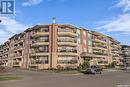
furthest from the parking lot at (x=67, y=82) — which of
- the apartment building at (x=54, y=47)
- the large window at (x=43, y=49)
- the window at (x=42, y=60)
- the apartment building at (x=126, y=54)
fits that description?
the apartment building at (x=126, y=54)

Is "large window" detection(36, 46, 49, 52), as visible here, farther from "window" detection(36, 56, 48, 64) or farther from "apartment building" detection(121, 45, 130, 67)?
"apartment building" detection(121, 45, 130, 67)

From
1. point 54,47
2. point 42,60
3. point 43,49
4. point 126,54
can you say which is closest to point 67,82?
point 42,60

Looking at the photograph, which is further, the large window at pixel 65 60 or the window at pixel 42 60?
the large window at pixel 65 60

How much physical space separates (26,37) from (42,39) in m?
12.7

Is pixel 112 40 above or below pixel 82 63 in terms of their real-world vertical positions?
above

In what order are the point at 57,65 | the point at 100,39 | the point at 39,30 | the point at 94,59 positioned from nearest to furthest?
the point at 57,65 < the point at 39,30 < the point at 94,59 < the point at 100,39

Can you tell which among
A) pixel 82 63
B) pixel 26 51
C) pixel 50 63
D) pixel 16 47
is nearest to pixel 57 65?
pixel 50 63

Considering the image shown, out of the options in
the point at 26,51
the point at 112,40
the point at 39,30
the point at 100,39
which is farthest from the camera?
the point at 112,40

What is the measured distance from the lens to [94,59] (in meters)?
100

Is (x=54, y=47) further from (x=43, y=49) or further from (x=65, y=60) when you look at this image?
(x=65, y=60)

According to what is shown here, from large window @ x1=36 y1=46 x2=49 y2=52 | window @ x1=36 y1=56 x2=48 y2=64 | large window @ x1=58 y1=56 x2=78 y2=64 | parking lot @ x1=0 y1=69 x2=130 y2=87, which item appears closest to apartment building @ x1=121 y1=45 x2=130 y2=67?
large window @ x1=58 y1=56 x2=78 y2=64

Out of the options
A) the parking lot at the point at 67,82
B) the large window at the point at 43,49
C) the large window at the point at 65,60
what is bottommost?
the parking lot at the point at 67,82

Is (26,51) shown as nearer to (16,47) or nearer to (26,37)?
(26,37)

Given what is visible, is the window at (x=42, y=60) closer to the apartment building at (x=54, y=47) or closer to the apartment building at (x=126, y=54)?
the apartment building at (x=54, y=47)
